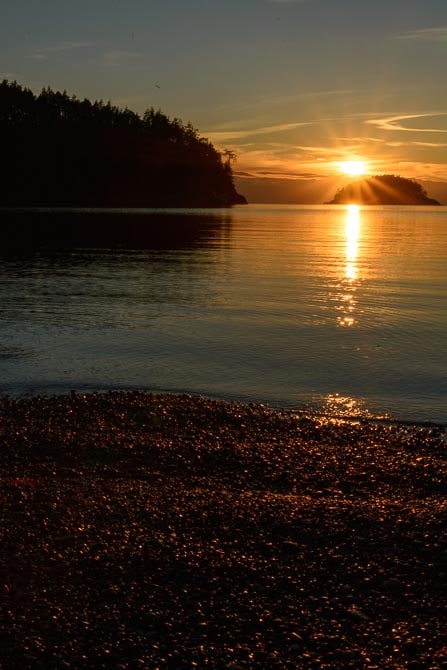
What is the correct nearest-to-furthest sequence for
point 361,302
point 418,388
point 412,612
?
point 412,612, point 418,388, point 361,302

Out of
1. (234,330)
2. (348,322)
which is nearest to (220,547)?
(234,330)

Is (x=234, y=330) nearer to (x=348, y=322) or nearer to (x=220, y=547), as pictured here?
(x=348, y=322)

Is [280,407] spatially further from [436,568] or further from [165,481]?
[436,568]

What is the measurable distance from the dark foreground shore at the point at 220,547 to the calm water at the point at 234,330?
4.45 m

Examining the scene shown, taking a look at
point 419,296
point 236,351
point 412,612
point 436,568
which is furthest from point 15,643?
point 419,296

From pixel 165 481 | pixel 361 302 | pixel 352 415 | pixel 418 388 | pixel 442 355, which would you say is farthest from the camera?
pixel 361 302

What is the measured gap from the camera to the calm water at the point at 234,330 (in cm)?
1916

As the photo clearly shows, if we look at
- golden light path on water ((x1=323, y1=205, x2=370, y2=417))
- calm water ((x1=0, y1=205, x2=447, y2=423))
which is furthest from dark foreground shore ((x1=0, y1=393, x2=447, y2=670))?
calm water ((x1=0, y1=205, x2=447, y2=423))

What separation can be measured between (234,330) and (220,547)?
18677 millimetres

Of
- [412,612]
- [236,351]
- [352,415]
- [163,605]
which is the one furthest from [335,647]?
[236,351]

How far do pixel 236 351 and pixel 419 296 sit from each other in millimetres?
18088

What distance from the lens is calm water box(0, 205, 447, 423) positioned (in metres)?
19.2

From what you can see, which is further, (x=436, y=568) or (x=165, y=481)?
(x=165, y=481)

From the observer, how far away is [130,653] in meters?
6.96
